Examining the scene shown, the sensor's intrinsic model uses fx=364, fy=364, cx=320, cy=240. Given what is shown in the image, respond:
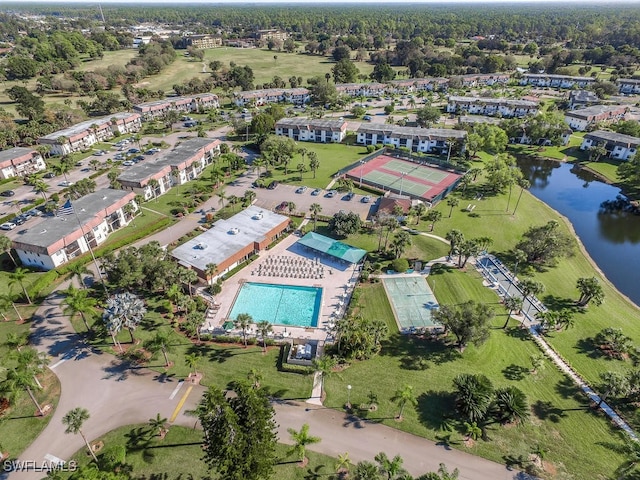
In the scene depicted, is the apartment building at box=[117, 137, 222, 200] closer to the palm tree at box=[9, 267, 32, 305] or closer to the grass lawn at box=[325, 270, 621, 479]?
the palm tree at box=[9, 267, 32, 305]

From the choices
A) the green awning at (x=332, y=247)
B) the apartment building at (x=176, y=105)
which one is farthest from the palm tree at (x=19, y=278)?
the apartment building at (x=176, y=105)

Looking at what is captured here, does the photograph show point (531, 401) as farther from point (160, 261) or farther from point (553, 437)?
point (160, 261)

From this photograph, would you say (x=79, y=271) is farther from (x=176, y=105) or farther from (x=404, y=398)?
(x=176, y=105)

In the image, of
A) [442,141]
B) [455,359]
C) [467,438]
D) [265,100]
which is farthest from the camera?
[265,100]

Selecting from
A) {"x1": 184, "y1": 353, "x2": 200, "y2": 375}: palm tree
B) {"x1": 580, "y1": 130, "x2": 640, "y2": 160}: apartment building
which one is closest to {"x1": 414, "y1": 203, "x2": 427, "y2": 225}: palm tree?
{"x1": 184, "y1": 353, "x2": 200, "y2": 375}: palm tree

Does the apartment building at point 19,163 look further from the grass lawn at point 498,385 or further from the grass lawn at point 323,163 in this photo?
the grass lawn at point 498,385

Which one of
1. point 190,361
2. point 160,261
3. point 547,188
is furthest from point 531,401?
point 547,188
